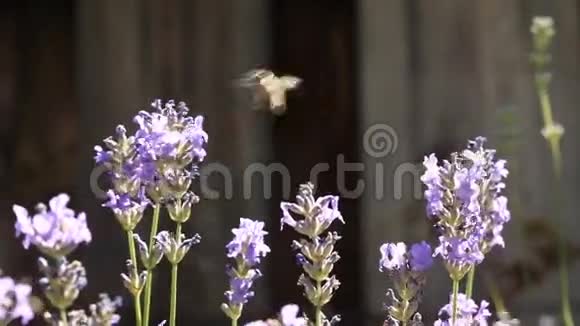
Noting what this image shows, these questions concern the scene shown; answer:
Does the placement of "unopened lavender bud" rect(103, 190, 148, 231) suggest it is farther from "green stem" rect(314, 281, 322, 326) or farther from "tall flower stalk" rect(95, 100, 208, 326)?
"green stem" rect(314, 281, 322, 326)

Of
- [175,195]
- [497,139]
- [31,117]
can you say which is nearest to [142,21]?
[31,117]

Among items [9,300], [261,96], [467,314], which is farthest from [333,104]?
[9,300]

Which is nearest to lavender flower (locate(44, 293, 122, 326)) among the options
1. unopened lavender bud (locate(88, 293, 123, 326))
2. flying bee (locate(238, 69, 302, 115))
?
unopened lavender bud (locate(88, 293, 123, 326))

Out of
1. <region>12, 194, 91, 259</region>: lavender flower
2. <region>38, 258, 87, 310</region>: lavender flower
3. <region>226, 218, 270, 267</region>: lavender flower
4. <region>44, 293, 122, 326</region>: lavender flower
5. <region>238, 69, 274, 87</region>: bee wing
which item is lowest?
<region>44, 293, 122, 326</region>: lavender flower

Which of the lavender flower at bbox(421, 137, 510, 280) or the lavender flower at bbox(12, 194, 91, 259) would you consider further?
the lavender flower at bbox(421, 137, 510, 280)

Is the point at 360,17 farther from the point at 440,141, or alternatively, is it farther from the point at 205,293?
the point at 205,293

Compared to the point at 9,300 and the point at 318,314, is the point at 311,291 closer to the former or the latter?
the point at 318,314

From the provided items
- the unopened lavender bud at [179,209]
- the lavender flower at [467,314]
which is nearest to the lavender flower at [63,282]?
the unopened lavender bud at [179,209]
